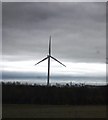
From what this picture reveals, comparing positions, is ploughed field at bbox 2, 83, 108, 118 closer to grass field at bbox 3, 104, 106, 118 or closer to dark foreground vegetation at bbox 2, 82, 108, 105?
dark foreground vegetation at bbox 2, 82, 108, 105

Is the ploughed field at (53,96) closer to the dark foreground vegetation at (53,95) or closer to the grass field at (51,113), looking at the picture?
the dark foreground vegetation at (53,95)

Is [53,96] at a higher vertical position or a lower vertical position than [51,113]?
higher

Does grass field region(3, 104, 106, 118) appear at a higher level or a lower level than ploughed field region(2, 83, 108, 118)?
lower

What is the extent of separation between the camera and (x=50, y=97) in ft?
133

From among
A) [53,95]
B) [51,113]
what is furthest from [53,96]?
[51,113]

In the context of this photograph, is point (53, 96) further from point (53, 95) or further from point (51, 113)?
point (51, 113)

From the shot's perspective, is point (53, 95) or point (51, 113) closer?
point (51, 113)

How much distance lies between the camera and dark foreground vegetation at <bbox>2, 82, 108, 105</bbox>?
130ft

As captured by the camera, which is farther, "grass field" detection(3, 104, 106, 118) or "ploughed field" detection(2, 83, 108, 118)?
"ploughed field" detection(2, 83, 108, 118)

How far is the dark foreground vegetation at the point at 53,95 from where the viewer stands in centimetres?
3950

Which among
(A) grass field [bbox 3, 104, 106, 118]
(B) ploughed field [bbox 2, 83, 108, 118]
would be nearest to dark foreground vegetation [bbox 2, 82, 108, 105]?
(B) ploughed field [bbox 2, 83, 108, 118]

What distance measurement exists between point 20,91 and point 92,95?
7.66 metres

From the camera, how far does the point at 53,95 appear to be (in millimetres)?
41000

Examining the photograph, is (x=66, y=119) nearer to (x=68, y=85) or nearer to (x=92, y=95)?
(x=92, y=95)
